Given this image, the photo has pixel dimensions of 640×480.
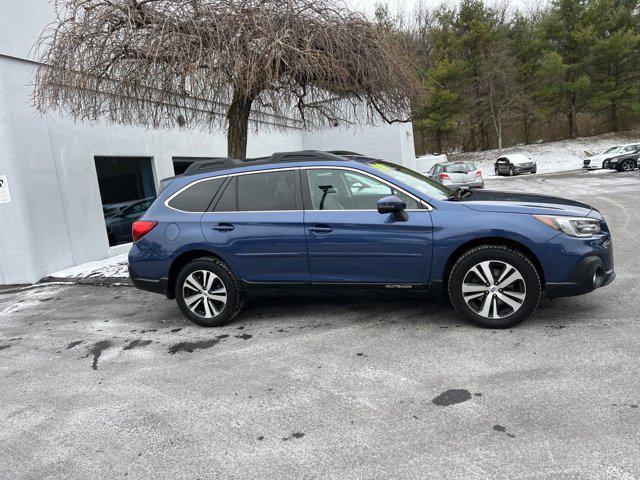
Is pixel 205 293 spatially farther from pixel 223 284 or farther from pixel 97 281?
pixel 97 281

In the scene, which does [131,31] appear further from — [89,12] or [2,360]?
[2,360]

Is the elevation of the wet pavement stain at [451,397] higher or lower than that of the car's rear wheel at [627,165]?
lower

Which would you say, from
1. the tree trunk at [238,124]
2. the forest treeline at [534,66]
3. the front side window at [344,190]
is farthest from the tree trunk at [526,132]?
the front side window at [344,190]

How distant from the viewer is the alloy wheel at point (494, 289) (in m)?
4.16

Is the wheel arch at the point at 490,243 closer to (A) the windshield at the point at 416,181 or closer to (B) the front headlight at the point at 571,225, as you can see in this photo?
(B) the front headlight at the point at 571,225

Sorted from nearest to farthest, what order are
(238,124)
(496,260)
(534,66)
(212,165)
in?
1. (496,260)
2. (212,165)
3. (238,124)
4. (534,66)

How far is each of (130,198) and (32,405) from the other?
793cm

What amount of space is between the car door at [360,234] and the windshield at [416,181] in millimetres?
201

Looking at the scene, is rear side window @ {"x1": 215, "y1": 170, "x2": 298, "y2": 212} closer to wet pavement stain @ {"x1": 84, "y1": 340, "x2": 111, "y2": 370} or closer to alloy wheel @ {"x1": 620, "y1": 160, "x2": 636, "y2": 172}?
wet pavement stain @ {"x1": 84, "y1": 340, "x2": 111, "y2": 370}

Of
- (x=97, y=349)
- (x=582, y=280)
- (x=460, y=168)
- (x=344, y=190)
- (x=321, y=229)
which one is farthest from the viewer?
(x=460, y=168)

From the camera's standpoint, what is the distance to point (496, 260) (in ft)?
13.6

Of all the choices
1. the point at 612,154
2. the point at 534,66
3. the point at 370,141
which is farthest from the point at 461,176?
the point at 534,66

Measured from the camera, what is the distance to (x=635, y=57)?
117 feet

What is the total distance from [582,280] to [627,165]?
78.7 ft
